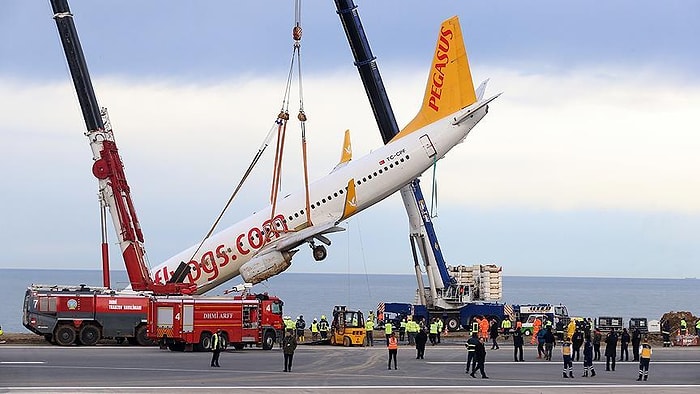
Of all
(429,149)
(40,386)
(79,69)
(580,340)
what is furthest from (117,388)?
(429,149)

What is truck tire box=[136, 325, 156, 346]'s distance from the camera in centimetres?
5097

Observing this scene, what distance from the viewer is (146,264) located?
53.8 metres

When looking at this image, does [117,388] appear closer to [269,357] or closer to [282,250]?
[269,357]

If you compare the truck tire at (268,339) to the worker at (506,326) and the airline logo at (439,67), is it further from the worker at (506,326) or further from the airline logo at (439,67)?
the worker at (506,326)

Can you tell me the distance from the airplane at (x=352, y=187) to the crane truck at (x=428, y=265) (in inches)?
72.7

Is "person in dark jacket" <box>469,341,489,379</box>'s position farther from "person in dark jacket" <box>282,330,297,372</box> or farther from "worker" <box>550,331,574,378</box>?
"person in dark jacket" <box>282,330,297,372</box>

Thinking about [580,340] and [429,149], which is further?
[429,149]

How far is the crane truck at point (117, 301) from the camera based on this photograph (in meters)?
47.2

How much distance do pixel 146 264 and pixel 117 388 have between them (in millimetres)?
22318

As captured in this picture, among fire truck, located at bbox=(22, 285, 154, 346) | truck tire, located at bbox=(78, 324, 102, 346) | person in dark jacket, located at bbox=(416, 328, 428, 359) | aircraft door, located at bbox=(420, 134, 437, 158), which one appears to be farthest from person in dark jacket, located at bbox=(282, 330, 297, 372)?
aircraft door, located at bbox=(420, 134, 437, 158)

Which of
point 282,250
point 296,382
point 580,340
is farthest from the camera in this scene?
point 282,250

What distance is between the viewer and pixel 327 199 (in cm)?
5553

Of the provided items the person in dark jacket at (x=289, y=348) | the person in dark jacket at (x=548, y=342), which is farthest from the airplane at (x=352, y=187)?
the person in dark jacket at (x=289, y=348)

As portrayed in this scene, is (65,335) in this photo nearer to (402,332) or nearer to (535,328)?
(402,332)
